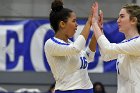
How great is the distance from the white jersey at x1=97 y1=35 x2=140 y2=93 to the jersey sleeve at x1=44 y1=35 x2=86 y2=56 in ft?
0.40

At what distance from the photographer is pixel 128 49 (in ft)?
9.53

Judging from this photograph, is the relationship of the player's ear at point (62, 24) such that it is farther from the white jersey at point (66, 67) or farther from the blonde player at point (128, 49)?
the blonde player at point (128, 49)

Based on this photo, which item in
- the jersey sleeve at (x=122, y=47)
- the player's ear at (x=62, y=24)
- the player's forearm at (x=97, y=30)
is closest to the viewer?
the jersey sleeve at (x=122, y=47)

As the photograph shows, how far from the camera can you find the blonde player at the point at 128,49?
291 centimetres

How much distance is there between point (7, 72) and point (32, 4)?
100cm

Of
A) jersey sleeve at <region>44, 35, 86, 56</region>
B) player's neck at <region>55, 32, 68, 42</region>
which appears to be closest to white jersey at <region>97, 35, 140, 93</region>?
jersey sleeve at <region>44, 35, 86, 56</region>

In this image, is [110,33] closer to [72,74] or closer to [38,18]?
[38,18]

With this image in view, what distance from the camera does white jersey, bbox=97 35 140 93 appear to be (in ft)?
9.53

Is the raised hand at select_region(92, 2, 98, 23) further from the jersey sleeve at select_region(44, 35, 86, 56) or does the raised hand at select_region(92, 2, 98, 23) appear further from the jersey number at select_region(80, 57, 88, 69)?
the jersey number at select_region(80, 57, 88, 69)

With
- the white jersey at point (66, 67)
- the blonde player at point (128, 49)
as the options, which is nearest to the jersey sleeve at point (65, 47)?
the white jersey at point (66, 67)

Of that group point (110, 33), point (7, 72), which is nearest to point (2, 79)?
point (7, 72)

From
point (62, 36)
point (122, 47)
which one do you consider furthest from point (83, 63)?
point (122, 47)

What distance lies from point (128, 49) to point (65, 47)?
401 mm

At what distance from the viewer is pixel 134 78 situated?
115 inches
